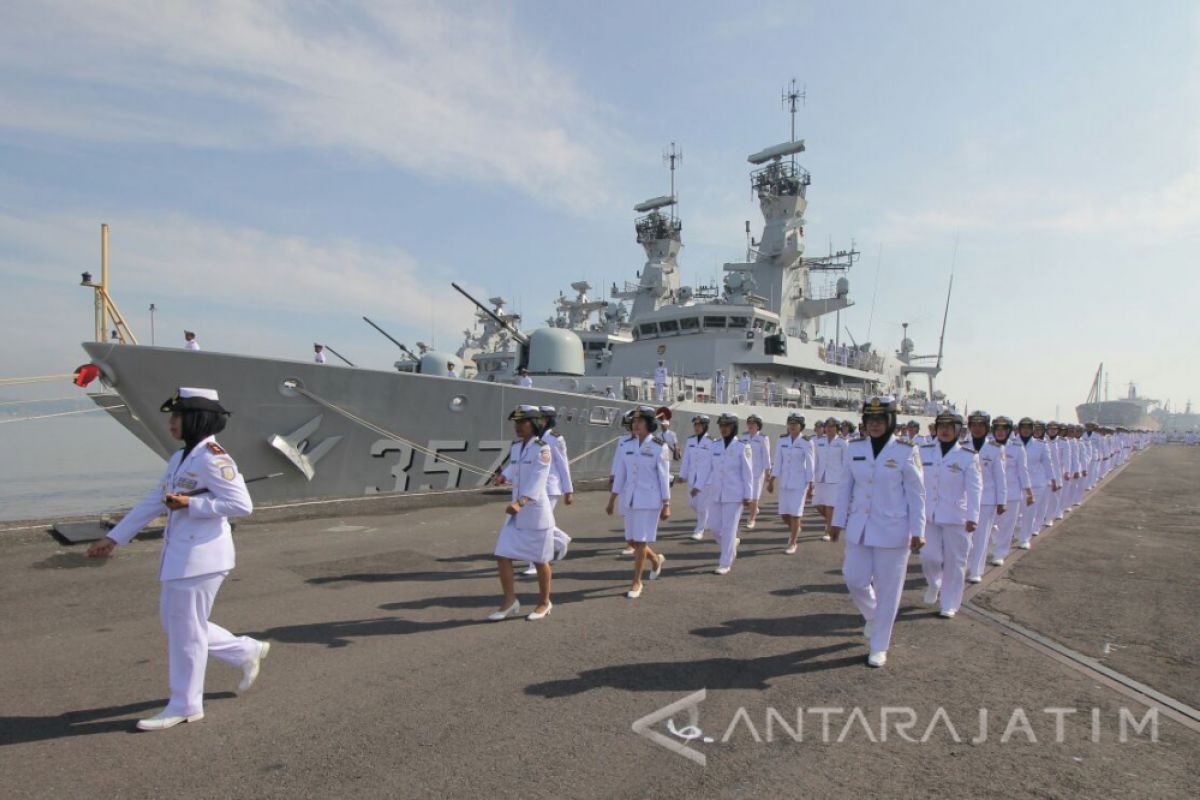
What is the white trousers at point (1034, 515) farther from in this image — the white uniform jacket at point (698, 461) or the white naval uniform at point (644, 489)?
the white naval uniform at point (644, 489)

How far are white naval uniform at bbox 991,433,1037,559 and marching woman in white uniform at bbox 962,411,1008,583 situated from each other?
106 cm

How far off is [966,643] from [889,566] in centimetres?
105

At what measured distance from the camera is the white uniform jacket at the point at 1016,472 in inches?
297

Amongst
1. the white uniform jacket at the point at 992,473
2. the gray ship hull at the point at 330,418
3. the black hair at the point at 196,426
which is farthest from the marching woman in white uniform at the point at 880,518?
the gray ship hull at the point at 330,418

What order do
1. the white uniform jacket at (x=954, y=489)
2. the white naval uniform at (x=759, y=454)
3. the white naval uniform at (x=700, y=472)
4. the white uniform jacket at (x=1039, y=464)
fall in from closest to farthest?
1. the white uniform jacket at (x=954, y=489)
2. the white naval uniform at (x=700, y=472)
3. the white uniform jacket at (x=1039, y=464)
4. the white naval uniform at (x=759, y=454)

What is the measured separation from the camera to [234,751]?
9.39 feet

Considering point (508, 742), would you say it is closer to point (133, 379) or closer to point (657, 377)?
point (133, 379)

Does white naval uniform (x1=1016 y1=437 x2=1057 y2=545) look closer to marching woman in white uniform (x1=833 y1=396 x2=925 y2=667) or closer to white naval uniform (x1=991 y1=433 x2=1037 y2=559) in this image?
white naval uniform (x1=991 y1=433 x2=1037 y2=559)

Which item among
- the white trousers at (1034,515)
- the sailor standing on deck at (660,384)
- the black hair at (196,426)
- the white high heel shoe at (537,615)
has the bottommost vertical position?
the white high heel shoe at (537,615)

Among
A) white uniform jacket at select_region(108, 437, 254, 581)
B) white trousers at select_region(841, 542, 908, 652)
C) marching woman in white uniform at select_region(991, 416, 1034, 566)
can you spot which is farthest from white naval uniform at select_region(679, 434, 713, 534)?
white uniform jacket at select_region(108, 437, 254, 581)

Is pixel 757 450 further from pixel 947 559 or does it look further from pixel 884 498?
pixel 884 498

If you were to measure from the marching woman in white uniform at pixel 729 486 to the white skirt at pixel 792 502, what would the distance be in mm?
1885

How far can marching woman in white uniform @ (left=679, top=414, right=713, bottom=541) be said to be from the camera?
7.36m

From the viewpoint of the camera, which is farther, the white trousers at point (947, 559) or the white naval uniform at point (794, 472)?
the white naval uniform at point (794, 472)
